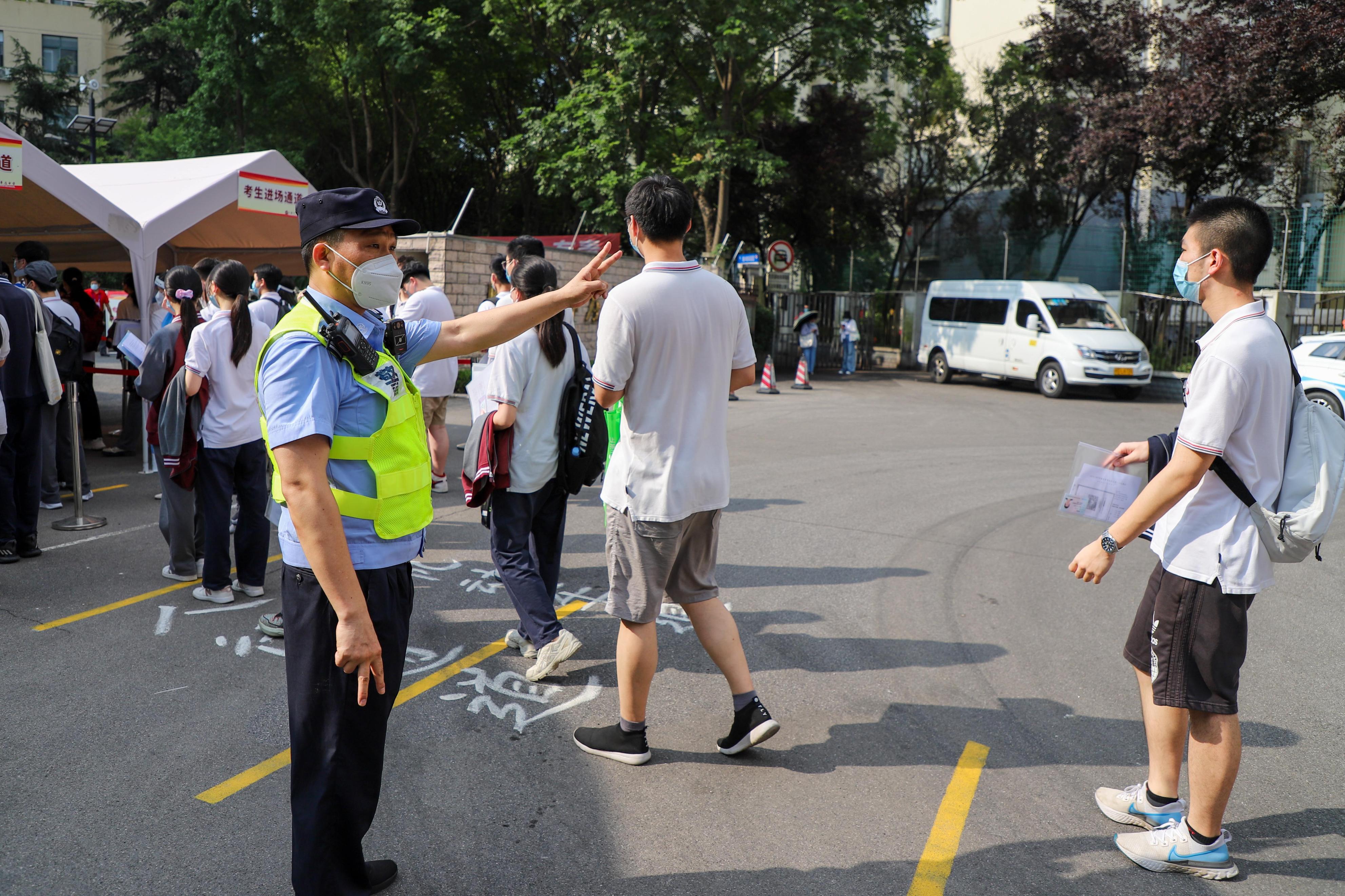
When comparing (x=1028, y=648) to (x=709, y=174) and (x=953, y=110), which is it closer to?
(x=709, y=174)

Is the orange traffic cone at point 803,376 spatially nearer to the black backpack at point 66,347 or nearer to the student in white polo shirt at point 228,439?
the black backpack at point 66,347

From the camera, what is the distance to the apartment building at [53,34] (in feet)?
160

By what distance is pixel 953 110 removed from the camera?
91.6ft

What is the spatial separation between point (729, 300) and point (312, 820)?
2107 mm

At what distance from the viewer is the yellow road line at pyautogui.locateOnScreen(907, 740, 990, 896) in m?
2.95

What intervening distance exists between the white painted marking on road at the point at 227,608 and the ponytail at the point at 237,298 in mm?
1310

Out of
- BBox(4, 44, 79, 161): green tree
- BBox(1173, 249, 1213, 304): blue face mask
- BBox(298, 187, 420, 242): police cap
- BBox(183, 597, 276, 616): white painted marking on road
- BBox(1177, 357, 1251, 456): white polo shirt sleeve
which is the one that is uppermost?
BBox(4, 44, 79, 161): green tree

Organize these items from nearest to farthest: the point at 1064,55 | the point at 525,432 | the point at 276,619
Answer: the point at 525,432
the point at 276,619
the point at 1064,55

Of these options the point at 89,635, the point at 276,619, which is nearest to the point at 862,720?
the point at 276,619

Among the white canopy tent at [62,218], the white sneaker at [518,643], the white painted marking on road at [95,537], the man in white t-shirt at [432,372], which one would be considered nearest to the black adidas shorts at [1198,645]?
the white sneaker at [518,643]

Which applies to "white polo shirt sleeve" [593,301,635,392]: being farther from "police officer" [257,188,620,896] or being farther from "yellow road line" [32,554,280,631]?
"yellow road line" [32,554,280,631]

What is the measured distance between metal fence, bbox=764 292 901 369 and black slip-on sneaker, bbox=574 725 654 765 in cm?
2254

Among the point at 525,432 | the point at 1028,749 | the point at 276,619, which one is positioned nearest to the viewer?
the point at 1028,749

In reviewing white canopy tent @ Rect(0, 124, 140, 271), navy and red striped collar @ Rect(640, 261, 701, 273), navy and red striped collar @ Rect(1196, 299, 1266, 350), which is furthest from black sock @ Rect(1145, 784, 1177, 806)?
white canopy tent @ Rect(0, 124, 140, 271)
